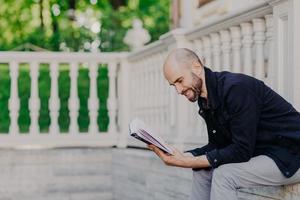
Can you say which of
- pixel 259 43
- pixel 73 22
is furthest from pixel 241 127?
pixel 73 22

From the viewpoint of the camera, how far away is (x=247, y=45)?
5.61 metres

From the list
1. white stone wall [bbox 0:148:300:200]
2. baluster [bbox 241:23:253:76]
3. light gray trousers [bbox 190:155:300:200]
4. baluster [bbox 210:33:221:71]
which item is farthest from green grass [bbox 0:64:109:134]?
light gray trousers [bbox 190:155:300:200]

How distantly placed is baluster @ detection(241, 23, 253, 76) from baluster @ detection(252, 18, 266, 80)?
0.14m

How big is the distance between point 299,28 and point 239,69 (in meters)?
1.20

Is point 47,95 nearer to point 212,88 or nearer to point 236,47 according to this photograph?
point 236,47

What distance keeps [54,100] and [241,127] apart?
16.9 feet

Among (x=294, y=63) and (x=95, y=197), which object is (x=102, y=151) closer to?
(x=95, y=197)

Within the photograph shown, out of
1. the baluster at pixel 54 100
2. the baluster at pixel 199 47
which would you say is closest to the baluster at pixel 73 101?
the baluster at pixel 54 100

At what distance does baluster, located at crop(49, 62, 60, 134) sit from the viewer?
914 centimetres

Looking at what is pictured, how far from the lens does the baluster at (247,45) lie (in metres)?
5.57

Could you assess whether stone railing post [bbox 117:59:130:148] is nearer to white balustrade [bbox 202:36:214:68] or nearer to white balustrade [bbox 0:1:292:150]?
white balustrade [bbox 0:1:292:150]

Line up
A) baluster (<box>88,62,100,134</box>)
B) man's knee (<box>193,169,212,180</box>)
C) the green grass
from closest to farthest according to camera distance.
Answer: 1. man's knee (<box>193,169,212,180</box>)
2. baluster (<box>88,62,100,134</box>)
3. the green grass

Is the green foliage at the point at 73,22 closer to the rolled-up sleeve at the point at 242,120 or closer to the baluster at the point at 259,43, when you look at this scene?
the baluster at the point at 259,43

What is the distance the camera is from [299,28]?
469cm
